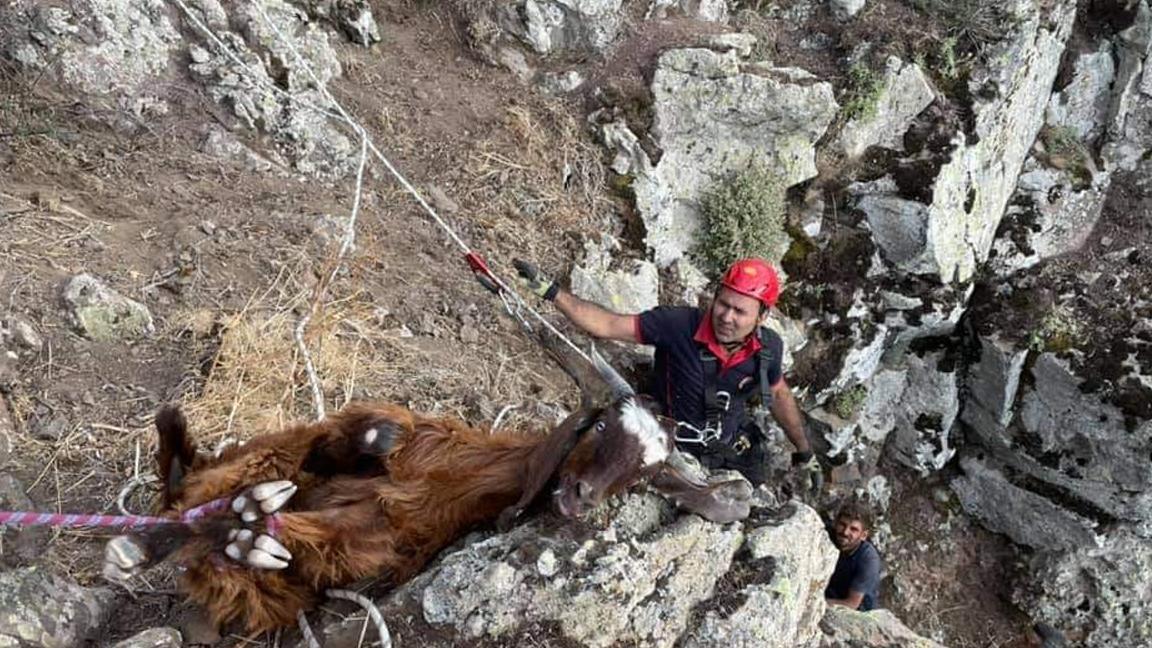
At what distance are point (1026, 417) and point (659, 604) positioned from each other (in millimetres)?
7152

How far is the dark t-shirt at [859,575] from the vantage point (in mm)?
5883

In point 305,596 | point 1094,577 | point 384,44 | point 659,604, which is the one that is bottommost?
point 1094,577

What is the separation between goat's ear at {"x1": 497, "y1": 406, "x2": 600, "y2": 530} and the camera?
2.89 meters

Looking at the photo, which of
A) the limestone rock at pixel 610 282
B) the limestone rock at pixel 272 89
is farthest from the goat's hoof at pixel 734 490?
the limestone rock at pixel 272 89

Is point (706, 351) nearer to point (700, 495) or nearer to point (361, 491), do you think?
point (700, 495)

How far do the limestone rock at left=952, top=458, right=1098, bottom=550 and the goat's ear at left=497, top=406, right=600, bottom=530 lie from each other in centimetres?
757

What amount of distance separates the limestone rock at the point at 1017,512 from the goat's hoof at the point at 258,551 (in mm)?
8203

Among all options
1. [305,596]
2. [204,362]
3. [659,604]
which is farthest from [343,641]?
[204,362]

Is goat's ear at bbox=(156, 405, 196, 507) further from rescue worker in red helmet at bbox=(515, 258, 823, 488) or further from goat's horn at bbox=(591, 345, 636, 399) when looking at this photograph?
rescue worker in red helmet at bbox=(515, 258, 823, 488)

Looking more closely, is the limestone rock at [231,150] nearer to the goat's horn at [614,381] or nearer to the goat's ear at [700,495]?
the goat's horn at [614,381]

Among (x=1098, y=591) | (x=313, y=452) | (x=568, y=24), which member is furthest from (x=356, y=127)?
(x=1098, y=591)

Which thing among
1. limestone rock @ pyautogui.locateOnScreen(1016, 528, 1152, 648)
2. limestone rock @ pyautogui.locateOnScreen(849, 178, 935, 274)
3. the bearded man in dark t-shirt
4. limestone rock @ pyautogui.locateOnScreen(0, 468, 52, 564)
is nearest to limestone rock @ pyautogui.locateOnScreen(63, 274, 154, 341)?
limestone rock @ pyautogui.locateOnScreen(0, 468, 52, 564)

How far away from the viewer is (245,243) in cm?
526

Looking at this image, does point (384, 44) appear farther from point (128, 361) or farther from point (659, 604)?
point (659, 604)
